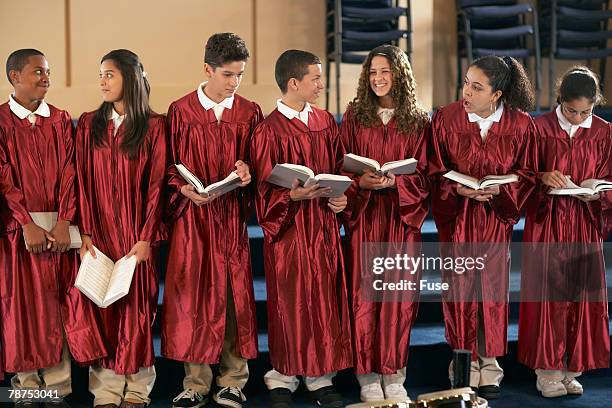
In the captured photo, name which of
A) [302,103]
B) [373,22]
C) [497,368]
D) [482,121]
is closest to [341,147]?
[302,103]

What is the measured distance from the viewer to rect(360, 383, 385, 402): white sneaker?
3955 millimetres

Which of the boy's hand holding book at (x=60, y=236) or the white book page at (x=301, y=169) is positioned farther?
the boy's hand holding book at (x=60, y=236)

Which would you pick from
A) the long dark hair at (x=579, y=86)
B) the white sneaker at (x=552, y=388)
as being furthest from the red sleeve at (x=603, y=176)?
the white sneaker at (x=552, y=388)

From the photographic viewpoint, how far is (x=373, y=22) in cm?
711

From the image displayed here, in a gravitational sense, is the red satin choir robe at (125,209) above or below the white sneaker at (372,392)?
above

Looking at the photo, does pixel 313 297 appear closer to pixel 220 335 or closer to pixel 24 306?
pixel 220 335

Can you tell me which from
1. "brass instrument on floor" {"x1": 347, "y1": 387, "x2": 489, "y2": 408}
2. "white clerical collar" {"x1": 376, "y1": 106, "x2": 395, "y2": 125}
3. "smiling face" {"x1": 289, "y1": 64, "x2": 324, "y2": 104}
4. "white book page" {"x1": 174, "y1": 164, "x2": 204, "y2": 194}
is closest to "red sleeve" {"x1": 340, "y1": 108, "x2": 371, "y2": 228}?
"white clerical collar" {"x1": 376, "y1": 106, "x2": 395, "y2": 125}

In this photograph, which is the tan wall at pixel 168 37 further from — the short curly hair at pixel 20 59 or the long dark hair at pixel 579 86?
the long dark hair at pixel 579 86

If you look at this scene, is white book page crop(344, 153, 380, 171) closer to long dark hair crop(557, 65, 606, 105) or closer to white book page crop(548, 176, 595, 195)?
white book page crop(548, 176, 595, 195)

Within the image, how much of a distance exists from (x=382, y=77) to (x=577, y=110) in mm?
911

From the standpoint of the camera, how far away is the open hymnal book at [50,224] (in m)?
3.71

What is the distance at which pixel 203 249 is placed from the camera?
12.4 ft

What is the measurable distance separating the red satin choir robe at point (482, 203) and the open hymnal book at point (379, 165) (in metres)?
0.35

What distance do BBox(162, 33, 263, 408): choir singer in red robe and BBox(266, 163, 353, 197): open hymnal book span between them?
0.24 m
